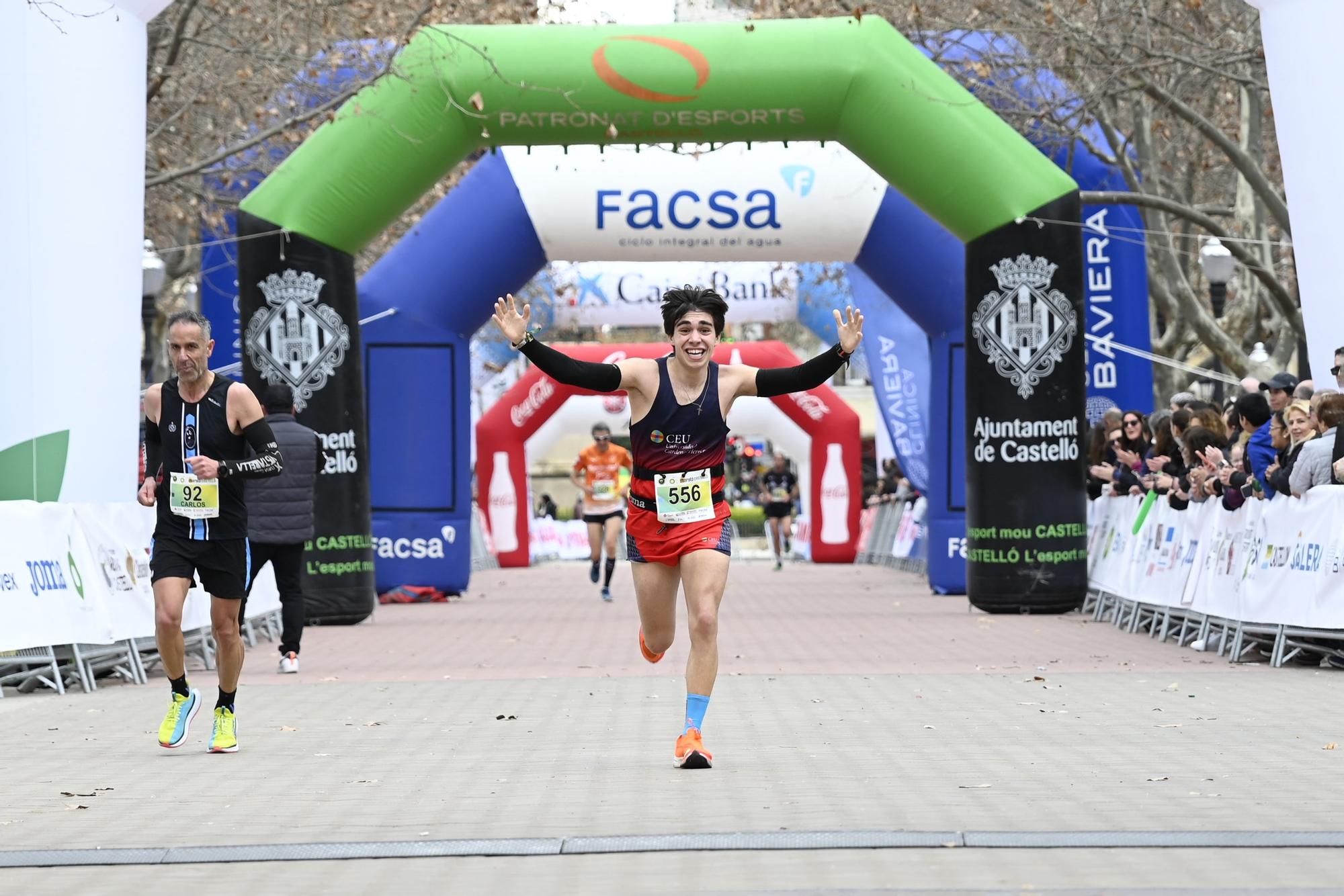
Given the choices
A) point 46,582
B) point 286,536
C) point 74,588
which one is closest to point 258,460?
point 46,582

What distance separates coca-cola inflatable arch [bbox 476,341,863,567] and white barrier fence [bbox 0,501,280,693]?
18.5m

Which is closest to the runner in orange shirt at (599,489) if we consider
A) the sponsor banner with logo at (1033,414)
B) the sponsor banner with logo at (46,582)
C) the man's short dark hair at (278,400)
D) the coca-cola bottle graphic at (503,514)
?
the sponsor banner with logo at (1033,414)

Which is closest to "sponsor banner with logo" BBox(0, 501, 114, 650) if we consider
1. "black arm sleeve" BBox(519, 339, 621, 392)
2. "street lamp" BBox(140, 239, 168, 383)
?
"black arm sleeve" BBox(519, 339, 621, 392)

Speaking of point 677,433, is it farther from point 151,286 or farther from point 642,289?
point 642,289

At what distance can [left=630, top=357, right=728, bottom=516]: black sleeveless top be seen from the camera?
8078mm

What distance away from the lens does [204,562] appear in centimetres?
857

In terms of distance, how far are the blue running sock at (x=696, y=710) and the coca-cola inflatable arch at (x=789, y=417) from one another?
75.2 ft

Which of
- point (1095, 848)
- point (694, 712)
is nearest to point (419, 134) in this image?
point (694, 712)

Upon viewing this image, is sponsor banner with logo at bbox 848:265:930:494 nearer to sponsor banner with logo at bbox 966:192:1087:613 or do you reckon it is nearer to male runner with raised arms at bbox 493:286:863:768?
sponsor banner with logo at bbox 966:192:1087:613

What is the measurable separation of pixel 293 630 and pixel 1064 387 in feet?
23.0

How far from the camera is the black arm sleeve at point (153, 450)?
870 cm

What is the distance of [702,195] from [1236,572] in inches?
332

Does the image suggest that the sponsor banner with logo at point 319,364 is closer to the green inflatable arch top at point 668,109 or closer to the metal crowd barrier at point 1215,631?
the green inflatable arch top at point 668,109

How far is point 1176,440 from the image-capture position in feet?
49.6
